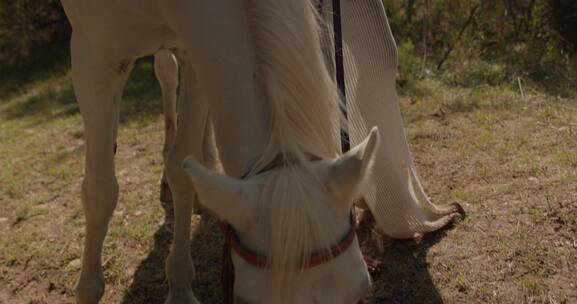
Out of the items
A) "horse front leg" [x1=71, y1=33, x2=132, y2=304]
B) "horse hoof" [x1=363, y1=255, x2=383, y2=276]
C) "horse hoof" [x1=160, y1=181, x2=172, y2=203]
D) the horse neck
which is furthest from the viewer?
"horse hoof" [x1=160, y1=181, x2=172, y2=203]

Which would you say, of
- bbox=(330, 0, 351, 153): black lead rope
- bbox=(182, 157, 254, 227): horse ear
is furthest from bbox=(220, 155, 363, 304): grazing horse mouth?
bbox=(330, 0, 351, 153): black lead rope

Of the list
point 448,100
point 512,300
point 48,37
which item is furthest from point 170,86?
point 48,37

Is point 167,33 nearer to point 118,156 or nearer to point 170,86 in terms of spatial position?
point 170,86

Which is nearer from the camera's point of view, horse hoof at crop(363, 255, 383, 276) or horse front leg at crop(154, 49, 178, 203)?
horse hoof at crop(363, 255, 383, 276)

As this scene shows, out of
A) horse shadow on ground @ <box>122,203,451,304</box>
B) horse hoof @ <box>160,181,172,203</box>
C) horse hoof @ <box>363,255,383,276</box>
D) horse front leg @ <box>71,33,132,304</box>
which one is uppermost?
horse front leg @ <box>71,33,132,304</box>

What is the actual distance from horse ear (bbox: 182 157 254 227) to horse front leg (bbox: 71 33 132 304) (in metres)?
1.09

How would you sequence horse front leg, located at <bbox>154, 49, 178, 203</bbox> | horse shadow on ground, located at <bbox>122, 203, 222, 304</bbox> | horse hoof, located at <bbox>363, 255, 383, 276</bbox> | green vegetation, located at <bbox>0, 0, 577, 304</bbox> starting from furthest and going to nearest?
horse front leg, located at <bbox>154, 49, 178, 203</bbox>, horse shadow on ground, located at <bbox>122, 203, 222, 304</bbox>, green vegetation, located at <bbox>0, 0, 577, 304</bbox>, horse hoof, located at <bbox>363, 255, 383, 276</bbox>

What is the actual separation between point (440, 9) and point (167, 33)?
495 centimetres

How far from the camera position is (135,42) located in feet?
7.50

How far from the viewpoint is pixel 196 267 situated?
301 centimetres

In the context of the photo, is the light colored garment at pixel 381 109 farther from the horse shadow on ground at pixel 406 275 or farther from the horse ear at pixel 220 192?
the horse ear at pixel 220 192

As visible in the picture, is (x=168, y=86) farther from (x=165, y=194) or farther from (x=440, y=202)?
(x=440, y=202)

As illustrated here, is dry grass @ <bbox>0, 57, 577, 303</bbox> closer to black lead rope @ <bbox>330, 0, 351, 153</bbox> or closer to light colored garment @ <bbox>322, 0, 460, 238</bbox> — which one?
light colored garment @ <bbox>322, 0, 460, 238</bbox>

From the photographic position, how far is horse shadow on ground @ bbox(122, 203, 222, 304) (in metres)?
2.81
